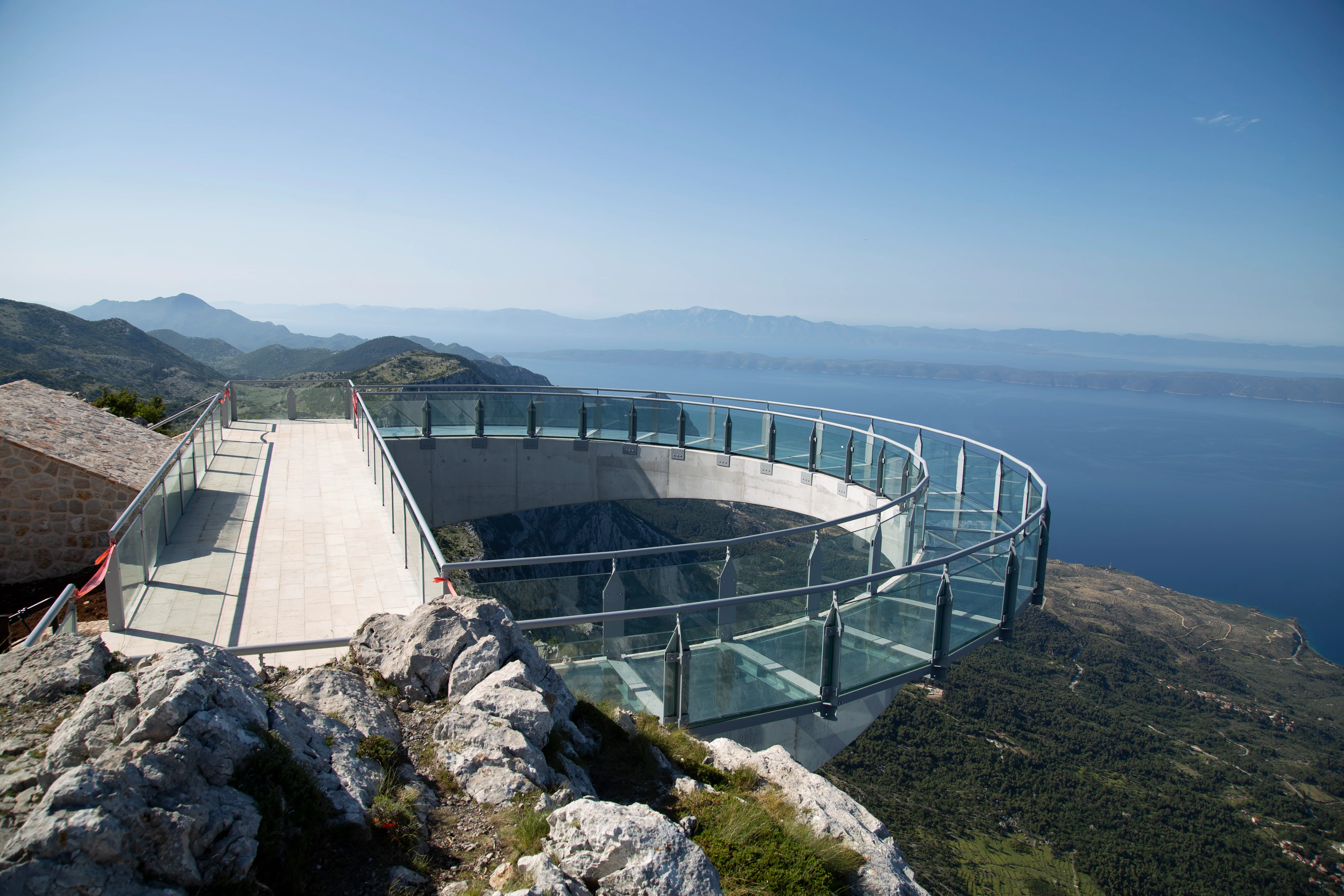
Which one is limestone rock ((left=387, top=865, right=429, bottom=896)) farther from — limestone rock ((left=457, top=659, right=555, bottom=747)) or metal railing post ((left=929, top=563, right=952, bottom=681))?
metal railing post ((left=929, top=563, right=952, bottom=681))

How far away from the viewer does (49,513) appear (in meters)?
10.0

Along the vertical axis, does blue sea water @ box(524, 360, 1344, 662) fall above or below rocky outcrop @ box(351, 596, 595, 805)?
below

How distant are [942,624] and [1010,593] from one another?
1.47m

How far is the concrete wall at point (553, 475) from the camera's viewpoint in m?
16.8

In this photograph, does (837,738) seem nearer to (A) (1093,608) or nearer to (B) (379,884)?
(B) (379,884)

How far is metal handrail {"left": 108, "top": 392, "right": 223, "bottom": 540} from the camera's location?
653cm

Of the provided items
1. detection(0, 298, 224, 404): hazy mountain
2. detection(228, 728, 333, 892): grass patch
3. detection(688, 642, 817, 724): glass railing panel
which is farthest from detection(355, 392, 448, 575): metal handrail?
detection(0, 298, 224, 404): hazy mountain

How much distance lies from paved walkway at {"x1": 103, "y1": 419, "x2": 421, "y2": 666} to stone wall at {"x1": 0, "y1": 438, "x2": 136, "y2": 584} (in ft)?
3.90

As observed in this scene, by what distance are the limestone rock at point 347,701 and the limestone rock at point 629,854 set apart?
1246 millimetres

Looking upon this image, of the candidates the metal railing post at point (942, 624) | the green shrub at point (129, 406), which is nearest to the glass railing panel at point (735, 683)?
the metal railing post at point (942, 624)

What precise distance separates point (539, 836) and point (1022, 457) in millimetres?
136140

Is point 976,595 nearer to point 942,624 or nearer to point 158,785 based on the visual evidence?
point 942,624

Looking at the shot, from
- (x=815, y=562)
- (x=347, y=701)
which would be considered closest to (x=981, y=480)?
(x=815, y=562)

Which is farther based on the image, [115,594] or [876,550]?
[876,550]
